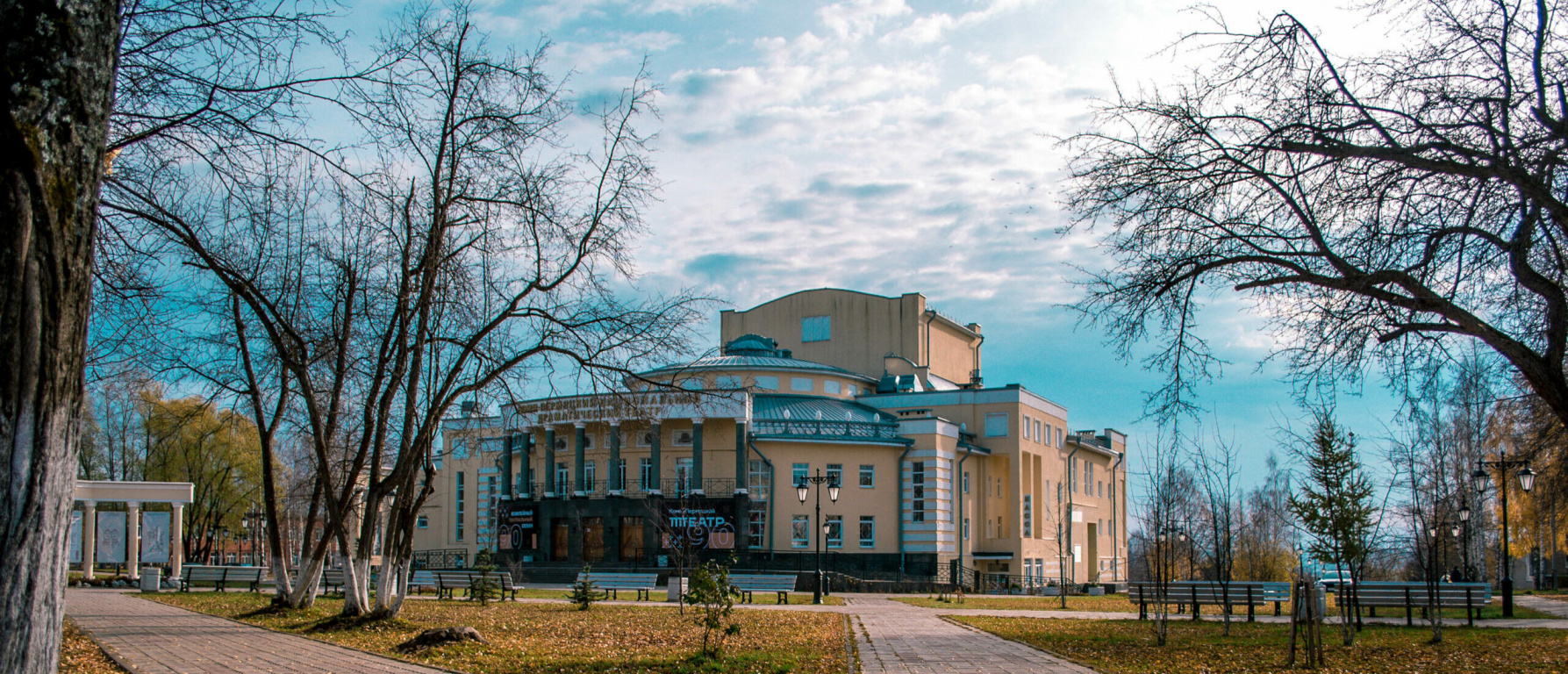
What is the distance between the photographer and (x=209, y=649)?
14.5 m

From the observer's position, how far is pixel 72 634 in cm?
1584

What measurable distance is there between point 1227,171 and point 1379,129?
1.44 meters

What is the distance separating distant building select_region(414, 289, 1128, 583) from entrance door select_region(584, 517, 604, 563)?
87 millimetres

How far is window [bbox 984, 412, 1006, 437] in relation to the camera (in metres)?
55.3

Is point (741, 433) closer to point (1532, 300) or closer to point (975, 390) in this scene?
point (975, 390)

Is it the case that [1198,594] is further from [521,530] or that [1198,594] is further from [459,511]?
[459,511]

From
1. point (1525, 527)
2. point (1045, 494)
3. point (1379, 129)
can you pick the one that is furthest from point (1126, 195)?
point (1045, 494)

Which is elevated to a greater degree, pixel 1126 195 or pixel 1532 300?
pixel 1126 195

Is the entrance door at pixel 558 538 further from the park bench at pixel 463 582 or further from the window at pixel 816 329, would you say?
the window at pixel 816 329

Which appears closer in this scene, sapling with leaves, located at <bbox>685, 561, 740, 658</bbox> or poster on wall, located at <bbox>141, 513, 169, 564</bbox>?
sapling with leaves, located at <bbox>685, 561, 740, 658</bbox>

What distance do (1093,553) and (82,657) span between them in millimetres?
61214

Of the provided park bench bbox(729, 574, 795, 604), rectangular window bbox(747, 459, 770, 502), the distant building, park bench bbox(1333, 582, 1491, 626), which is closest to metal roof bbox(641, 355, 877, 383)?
the distant building

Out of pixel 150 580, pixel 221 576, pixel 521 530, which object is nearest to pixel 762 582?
pixel 221 576

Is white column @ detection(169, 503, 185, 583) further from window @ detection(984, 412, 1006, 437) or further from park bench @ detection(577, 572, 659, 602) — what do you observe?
window @ detection(984, 412, 1006, 437)
